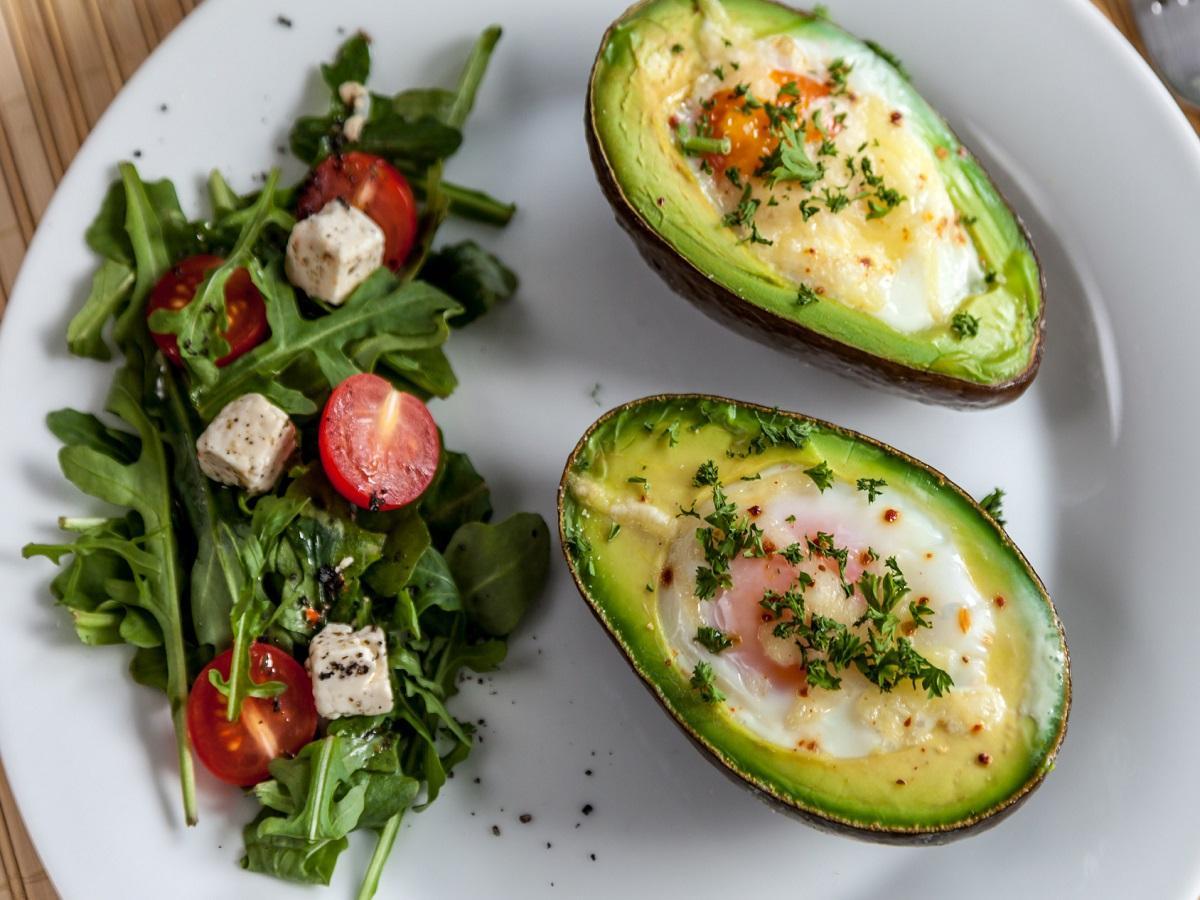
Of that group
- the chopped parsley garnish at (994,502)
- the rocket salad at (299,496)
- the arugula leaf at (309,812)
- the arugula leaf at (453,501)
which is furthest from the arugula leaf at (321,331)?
the chopped parsley garnish at (994,502)

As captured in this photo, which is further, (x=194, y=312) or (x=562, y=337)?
(x=562, y=337)

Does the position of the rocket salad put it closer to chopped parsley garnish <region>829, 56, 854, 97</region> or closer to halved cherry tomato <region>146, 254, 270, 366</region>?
halved cherry tomato <region>146, 254, 270, 366</region>

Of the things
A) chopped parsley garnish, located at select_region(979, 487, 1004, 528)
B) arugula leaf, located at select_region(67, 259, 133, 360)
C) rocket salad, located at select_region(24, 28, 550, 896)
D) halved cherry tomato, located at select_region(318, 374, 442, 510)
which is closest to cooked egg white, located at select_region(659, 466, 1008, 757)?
chopped parsley garnish, located at select_region(979, 487, 1004, 528)

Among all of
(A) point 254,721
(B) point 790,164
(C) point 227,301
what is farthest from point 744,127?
(A) point 254,721

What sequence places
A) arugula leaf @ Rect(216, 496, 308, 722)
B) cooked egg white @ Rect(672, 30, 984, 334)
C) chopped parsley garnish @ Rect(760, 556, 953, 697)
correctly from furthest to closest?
cooked egg white @ Rect(672, 30, 984, 334) → arugula leaf @ Rect(216, 496, 308, 722) → chopped parsley garnish @ Rect(760, 556, 953, 697)

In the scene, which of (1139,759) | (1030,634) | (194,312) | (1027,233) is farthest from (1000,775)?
(194,312)

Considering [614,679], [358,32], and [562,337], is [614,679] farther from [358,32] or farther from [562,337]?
[358,32]
